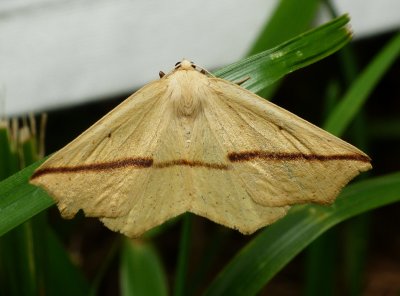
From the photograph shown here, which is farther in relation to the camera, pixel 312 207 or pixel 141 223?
pixel 312 207

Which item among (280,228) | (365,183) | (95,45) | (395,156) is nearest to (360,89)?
(365,183)

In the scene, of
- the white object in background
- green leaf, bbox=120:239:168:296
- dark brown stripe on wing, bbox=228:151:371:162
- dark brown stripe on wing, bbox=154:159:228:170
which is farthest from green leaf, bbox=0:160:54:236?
the white object in background

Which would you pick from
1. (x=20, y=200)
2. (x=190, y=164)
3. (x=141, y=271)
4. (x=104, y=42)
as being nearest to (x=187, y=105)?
(x=190, y=164)

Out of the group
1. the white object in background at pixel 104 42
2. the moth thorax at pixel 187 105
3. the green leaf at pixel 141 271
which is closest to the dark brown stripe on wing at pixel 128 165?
the moth thorax at pixel 187 105

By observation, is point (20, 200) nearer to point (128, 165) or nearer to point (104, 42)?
point (128, 165)

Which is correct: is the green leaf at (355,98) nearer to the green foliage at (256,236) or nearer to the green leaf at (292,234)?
the green foliage at (256,236)

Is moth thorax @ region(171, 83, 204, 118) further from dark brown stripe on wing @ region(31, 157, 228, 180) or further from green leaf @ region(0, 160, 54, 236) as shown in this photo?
green leaf @ region(0, 160, 54, 236)

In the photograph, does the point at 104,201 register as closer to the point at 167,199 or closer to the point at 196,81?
the point at 167,199
